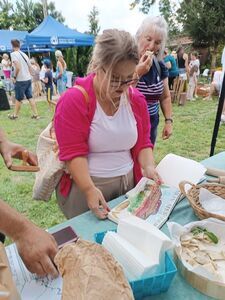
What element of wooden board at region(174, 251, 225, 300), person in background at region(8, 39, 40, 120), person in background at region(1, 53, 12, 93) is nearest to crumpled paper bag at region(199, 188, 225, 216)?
wooden board at region(174, 251, 225, 300)

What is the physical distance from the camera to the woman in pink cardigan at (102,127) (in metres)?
0.98

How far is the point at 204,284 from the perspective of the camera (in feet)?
2.20

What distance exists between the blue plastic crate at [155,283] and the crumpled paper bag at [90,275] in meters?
0.18

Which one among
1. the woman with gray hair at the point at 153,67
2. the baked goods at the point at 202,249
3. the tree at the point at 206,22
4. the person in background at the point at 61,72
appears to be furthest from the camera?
the tree at the point at 206,22

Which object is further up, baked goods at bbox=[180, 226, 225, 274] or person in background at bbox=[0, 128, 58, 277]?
person in background at bbox=[0, 128, 58, 277]

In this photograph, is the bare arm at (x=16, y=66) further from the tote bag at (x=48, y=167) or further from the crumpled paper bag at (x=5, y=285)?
the crumpled paper bag at (x=5, y=285)

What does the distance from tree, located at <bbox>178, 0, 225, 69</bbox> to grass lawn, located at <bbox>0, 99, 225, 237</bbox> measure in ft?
27.9

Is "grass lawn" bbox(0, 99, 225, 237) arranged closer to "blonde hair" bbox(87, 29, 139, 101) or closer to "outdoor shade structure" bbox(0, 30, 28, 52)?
"blonde hair" bbox(87, 29, 139, 101)

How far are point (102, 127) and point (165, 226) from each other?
1.32 ft

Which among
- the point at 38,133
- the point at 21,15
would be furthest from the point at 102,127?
the point at 21,15

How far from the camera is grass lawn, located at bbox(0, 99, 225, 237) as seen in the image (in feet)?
7.22

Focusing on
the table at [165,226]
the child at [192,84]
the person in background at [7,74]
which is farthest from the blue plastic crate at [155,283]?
the person in background at [7,74]

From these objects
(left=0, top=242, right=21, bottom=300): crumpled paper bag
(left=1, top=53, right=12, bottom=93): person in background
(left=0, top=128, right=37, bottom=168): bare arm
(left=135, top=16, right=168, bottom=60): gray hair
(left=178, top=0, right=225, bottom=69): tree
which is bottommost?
(left=1, top=53, right=12, bottom=93): person in background

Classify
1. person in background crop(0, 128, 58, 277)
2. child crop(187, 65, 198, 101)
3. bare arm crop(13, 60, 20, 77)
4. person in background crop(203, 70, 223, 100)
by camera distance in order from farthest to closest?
1. child crop(187, 65, 198, 101)
2. person in background crop(203, 70, 223, 100)
3. bare arm crop(13, 60, 20, 77)
4. person in background crop(0, 128, 58, 277)
